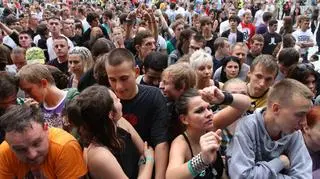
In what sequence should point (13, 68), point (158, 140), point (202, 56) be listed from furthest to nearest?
point (13, 68) → point (202, 56) → point (158, 140)

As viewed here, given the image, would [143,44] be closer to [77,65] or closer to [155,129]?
[77,65]

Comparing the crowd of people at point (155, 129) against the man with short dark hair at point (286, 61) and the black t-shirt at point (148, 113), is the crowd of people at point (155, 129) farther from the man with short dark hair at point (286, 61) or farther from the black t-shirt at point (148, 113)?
the man with short dark hair at point (286, 61)

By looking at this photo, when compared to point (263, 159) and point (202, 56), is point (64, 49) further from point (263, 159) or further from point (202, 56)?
point (263, 159)

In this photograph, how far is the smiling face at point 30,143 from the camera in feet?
6.89

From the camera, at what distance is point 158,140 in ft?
9.23

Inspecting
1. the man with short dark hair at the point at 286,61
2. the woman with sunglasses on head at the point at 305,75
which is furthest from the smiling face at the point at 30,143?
the man with short dark hair at the point at 286,61

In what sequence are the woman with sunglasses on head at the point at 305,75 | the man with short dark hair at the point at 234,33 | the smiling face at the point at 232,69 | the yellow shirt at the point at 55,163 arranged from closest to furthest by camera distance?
the yellow shirt at the point at 55,163
the woman with sunglasses on head at the point at 305,75
the smiling face at the point at 232,69
the man with short dark hair at the point at 234,33

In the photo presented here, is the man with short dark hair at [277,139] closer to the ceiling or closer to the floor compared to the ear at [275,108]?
closer to the floor

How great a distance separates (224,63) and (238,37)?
386cm

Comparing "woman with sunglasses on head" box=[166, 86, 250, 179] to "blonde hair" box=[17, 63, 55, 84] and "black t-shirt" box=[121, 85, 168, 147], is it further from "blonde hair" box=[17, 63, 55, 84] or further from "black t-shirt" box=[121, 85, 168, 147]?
"blonde hair" box=[17, 63, 55, 84]

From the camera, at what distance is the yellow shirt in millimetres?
2238

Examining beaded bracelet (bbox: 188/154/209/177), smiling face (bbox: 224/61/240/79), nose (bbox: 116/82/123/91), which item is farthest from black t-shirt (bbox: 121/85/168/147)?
smiling face (bbox: 224/61/240/79)

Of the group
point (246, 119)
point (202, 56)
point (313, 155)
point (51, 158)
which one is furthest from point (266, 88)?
point (51, 158)

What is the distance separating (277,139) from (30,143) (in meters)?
1.42
